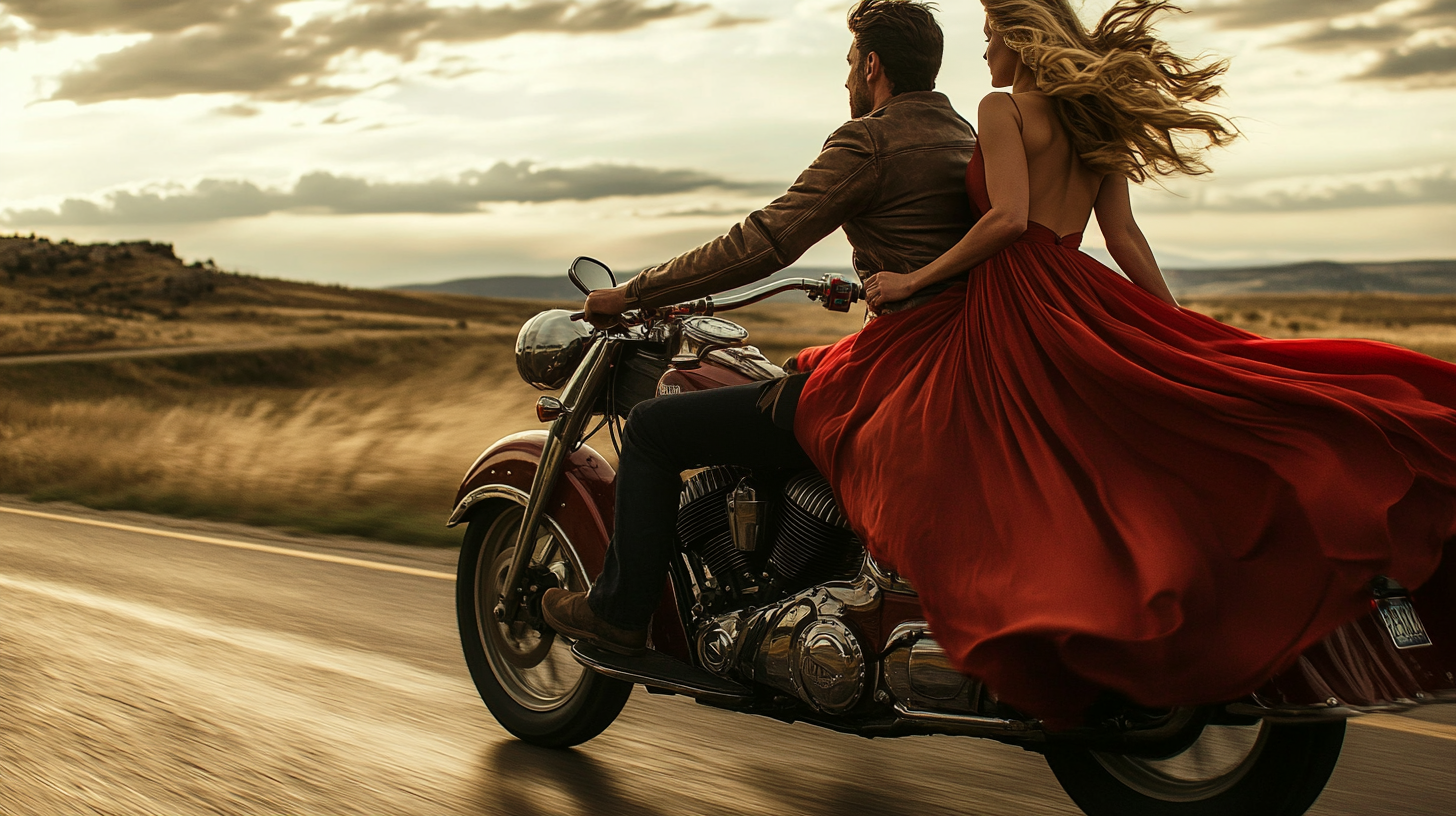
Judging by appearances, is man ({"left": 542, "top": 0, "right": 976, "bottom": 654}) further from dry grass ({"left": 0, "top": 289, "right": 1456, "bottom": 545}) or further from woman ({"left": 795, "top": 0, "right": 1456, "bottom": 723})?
dry grass ({"left": 0, "top": 289, "right": 1456, "bottom": 545})

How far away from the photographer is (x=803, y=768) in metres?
4.17

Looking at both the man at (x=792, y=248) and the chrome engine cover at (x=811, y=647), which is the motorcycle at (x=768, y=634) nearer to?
the chrome engine cover at (x=811, y=647)

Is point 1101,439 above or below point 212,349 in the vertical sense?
above

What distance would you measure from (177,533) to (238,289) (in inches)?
2453

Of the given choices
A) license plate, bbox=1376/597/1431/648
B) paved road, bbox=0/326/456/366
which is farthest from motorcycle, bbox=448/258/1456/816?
paved road, bbox=0/326/456/366

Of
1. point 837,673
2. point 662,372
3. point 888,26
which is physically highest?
point 888,26

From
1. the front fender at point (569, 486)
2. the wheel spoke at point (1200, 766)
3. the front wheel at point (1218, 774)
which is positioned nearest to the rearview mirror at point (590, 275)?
the front fender at point (569, 486)

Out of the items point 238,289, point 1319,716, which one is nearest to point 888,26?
point 1319,716

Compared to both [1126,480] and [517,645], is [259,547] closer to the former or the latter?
[517,645]

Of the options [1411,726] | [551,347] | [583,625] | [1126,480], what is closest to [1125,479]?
[1126,480]

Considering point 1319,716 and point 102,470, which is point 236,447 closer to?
→ point 102,470

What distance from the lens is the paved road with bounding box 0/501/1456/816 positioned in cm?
382

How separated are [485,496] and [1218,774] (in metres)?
2.51

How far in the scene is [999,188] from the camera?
3240 millimetres
